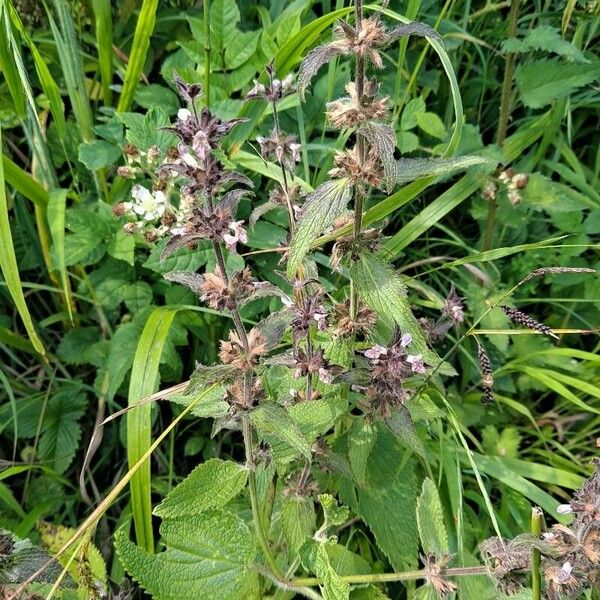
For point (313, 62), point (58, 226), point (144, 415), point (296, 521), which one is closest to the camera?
point (313, 62)

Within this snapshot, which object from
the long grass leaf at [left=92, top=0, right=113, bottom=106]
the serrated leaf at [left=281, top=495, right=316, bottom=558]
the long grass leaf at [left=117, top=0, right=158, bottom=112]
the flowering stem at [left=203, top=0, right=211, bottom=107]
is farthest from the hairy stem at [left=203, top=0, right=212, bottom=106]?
the serrated leaf at [left=281, top=495, right=316, bottom=558]

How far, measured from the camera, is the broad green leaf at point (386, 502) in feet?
4.87

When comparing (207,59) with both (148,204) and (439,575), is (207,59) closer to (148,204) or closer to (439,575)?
(148,204)

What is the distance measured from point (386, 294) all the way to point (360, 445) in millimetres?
396

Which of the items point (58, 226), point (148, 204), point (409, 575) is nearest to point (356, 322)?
point (409, 575)

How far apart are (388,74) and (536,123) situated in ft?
1.63

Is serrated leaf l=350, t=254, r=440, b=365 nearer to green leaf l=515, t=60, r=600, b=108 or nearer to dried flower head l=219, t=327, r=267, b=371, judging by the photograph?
dried flower head l=219, t=327, r=267, b=371

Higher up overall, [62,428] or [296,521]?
[296,521]

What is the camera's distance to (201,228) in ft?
3.51

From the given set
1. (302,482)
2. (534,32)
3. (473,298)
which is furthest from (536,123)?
(302,482)

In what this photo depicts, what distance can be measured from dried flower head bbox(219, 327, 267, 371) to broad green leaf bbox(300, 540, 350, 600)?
15.2 inches

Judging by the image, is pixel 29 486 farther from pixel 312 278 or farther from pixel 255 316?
pixel 312 278

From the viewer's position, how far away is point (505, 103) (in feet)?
6.21

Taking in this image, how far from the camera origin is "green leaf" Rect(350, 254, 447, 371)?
1114mm
